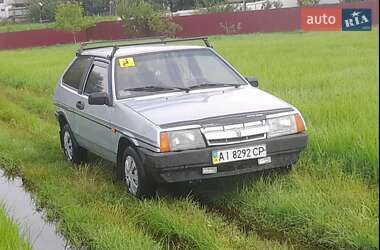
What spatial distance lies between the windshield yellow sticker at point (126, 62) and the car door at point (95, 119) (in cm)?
19

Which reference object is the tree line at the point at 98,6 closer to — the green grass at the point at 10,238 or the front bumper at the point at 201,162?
the front bumper at the point at 201,162

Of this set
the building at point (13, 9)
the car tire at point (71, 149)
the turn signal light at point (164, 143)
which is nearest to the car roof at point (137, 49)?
the car tire at point (71, 149)

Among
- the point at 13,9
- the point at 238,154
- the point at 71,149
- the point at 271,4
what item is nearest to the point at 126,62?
the point at 71,149

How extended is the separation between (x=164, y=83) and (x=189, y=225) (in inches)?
83.6

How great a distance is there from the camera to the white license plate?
5.31m

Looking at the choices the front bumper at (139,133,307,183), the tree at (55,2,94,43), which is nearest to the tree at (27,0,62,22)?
the tree at (55,2,94,43)

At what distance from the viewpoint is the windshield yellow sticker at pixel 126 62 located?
6.74 m

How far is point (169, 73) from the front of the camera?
674cm

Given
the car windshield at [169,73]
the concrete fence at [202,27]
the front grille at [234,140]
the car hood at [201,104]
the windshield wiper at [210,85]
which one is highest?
the car windshield at [169,73]

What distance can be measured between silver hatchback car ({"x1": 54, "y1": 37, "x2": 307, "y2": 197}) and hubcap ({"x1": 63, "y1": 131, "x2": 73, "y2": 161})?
6cm

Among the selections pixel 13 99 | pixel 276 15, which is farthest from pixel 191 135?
pixel 276 15

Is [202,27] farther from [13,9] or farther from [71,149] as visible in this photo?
[71,149]

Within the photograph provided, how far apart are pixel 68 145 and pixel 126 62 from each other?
71.1 inches

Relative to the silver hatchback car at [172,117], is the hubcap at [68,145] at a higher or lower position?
lower
